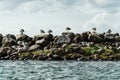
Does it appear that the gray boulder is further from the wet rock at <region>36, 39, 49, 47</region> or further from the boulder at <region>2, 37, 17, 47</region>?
the boulder at <region>2, 37, 17, 47</region>

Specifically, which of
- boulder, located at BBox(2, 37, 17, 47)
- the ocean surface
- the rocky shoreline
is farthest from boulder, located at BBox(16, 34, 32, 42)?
the ocean surface

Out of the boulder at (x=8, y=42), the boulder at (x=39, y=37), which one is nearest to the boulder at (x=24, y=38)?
the boulder at (x=39, y=37)

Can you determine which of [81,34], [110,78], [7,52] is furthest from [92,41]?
[110,78]

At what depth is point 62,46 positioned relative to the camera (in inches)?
6304

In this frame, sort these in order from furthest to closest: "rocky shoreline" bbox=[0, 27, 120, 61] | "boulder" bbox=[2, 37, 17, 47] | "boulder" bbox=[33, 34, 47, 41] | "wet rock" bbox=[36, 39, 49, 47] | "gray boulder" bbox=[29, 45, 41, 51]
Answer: "boulder" bbox=[33, 34, 47, 41], "boulder" bbox=[2, 37, 17, 47], "wet rock" bbox=[36, 39, 49, 47], "gray boulder" bbox=[29, 45, 41, 51], "rocky shoreline" bbox=[0, 27, 120, 61]

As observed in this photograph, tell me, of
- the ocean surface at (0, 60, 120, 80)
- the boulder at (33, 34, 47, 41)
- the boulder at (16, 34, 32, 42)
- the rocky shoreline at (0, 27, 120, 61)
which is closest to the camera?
the ocean surface at (0, 60, 120, 80)

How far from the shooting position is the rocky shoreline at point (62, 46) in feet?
475

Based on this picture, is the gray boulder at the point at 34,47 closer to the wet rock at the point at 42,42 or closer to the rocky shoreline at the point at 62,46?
the rocky shoreline at the point at 62,46

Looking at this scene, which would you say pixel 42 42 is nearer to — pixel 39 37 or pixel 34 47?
pixel 34 47

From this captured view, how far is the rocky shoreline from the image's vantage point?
14488cm

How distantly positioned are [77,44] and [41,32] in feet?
90.3

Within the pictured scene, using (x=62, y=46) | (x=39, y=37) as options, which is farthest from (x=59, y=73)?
(x=39, y=37)

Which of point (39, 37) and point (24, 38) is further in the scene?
point (24, 38)

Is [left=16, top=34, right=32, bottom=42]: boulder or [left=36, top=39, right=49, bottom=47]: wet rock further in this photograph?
[left=16, top=34, right=32, bottom=42]: boulder
